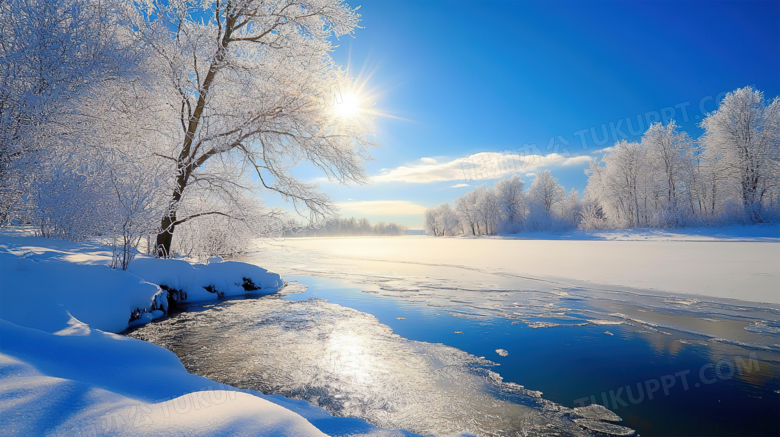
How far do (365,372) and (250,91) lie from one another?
826 centimetres

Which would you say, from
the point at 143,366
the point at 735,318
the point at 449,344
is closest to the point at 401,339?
the point at 449,344

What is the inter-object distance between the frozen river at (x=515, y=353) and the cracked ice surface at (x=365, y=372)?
0.02 m

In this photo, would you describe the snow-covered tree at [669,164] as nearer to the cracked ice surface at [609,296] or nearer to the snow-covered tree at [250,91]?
the cracked ice surface at [609,296]

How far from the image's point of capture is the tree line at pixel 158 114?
566 centimetres

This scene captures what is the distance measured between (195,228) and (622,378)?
1279 centimetres

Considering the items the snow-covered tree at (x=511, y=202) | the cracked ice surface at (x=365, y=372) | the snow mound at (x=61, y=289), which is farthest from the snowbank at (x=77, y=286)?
the snow-covered tree at (x=511, y=202)

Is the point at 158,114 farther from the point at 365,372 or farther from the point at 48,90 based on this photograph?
the point at 365,372

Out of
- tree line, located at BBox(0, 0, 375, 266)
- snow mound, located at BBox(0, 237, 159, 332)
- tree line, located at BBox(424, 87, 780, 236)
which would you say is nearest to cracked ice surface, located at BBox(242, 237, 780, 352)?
tree line, located at BBox(0, 0, 375, 266)

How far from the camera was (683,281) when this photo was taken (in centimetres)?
874

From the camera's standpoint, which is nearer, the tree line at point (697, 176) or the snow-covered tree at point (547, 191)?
the tree line at point (697, 176)

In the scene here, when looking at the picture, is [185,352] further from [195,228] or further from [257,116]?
[195,228]

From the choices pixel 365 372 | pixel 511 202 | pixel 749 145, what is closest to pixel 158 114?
pixel 365 372

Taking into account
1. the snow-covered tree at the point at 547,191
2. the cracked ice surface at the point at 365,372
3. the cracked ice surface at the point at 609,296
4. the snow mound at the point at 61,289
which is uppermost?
the snow-covered tree at the point at 547,191

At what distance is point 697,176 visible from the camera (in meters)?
29.8
